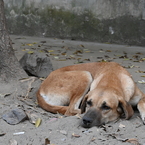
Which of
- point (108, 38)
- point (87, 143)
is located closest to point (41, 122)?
point (87, 143)

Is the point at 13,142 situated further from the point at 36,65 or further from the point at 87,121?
the point at 36,65

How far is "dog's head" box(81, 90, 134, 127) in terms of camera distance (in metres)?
3.88

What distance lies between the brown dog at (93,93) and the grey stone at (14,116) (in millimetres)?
547

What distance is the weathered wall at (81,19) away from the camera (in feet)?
33.5

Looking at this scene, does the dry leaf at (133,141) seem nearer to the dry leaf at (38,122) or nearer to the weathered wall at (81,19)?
the dry leaf at (38,122)

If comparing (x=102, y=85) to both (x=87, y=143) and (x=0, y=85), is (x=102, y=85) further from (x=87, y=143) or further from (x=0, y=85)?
(x=0, y=85)

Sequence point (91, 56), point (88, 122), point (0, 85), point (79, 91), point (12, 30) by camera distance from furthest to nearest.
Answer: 1. point (12, 30)
2. point (91, 56)
3. point (0, 85)
4. point (79, 91)
5. point (88, 122)

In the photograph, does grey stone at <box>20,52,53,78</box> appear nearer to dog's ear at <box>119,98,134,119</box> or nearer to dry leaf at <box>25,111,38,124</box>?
dry leaf at <box>25,111,38,124</box>

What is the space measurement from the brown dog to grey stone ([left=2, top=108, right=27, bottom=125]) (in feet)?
1.79

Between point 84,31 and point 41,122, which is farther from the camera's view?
point 84,31

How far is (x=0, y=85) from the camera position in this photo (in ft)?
17.6

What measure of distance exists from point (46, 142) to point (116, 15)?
24.5 ft

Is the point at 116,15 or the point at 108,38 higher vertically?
the point at 116,15

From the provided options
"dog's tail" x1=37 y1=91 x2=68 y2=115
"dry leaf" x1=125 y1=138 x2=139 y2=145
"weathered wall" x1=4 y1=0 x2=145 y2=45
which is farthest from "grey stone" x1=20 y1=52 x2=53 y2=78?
"weathered wall" x1=4 y1=0 x2=145 y2=45
